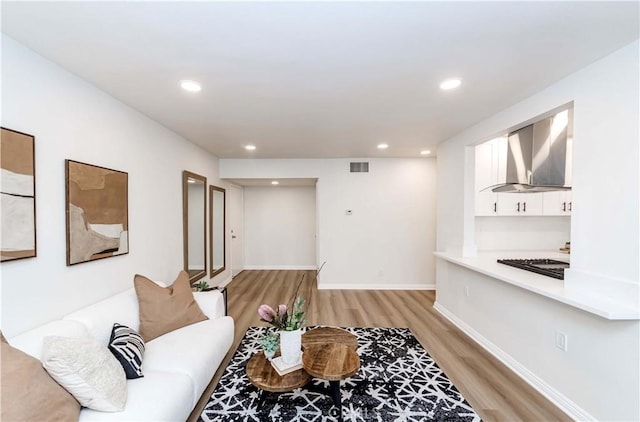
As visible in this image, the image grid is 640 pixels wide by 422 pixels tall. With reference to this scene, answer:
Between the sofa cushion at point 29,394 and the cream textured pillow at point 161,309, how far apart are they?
0.95 meters

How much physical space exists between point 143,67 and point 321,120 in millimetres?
1711

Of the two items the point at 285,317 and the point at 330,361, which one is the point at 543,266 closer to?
the point at 330,361

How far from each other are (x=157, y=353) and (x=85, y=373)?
0.64m

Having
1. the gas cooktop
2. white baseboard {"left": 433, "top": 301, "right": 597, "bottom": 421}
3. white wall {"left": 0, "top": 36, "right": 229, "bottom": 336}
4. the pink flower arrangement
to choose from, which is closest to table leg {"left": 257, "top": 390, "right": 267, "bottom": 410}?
the pink flower arrangement

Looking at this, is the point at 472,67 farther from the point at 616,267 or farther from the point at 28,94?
the point at 28,94

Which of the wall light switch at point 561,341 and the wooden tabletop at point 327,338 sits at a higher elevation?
the wall light switch at point 561,341

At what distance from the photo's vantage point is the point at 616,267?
1796 millimetres

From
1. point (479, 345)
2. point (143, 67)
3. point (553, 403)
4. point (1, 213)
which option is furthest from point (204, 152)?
point (553, 403)

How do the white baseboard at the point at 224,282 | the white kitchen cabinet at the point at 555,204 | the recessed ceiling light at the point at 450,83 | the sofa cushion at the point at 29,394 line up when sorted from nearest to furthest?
1. the sofa cushion at the point at 29,394
2. the recessed ceiling light at the point at 450,83
3. the white kitchen cabinet at the point at 555,204
4. the white baseboard at the point at 224,282

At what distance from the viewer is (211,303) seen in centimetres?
278

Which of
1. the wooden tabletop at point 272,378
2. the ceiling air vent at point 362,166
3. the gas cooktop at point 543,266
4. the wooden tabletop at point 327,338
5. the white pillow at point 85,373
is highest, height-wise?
the ceiling air vent at point 362,166

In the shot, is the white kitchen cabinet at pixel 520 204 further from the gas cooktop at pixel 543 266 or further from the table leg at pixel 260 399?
the table leg at pixel 260 399

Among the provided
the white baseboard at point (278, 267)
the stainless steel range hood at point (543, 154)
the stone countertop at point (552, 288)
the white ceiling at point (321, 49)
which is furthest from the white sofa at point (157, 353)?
the white baseboard at point (278, 267)

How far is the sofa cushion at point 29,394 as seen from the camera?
1.16m
